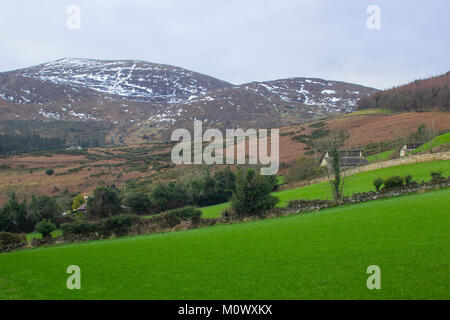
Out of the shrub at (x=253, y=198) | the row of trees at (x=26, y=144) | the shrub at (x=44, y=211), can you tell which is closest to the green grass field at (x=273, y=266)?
the shrub at (x=253, y=198)

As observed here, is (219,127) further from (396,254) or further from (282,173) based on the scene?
(396,254)

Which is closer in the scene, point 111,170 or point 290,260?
point 290,260

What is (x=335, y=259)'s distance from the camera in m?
10.8

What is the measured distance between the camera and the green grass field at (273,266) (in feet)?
27.5

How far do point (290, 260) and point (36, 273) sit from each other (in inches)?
358

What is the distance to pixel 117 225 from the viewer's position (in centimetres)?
2916

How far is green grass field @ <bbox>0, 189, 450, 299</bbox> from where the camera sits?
837 cm

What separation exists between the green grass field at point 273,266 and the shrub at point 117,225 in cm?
1189

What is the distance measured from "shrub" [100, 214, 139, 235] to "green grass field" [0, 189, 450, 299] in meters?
11.9

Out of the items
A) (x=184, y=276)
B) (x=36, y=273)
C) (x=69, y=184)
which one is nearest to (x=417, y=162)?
(x=184, y=276)

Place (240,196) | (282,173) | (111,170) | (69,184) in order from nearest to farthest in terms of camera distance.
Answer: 1. (240,196)
2. (282,173)
3. (69,184)
4. (111,170)

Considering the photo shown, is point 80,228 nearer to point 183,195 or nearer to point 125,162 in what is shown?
point 183,195

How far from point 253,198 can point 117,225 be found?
1194 centimetres

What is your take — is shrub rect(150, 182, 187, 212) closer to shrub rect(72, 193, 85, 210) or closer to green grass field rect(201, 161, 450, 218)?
green grass field rect(201, 161, 450, 218)
